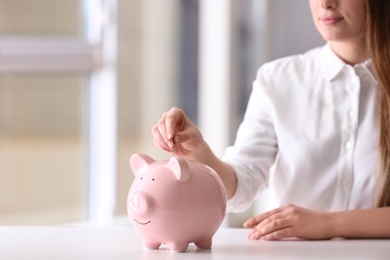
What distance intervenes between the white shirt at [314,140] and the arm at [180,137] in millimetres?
170

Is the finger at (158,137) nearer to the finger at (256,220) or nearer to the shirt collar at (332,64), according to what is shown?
the finger at (256,220)

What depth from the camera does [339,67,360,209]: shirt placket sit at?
1.73m

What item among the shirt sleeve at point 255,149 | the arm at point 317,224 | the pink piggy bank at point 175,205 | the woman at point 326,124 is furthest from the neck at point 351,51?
the pink piggy bank at point 175,205

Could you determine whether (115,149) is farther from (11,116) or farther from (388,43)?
(388,43)

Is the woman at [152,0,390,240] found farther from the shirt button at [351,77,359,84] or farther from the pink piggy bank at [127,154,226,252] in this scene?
the pink piggy bank at [127,154,226,252]

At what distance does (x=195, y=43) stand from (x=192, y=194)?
3.22 meters

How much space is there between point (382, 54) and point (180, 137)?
48 centimetres

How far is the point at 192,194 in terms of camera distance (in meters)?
1.23

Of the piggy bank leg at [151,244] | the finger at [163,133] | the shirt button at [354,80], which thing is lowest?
the piggy bank leg at [151,244]

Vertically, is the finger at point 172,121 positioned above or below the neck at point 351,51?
below

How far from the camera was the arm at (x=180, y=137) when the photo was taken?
139 cm

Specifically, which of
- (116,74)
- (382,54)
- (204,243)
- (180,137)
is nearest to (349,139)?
(382,54)

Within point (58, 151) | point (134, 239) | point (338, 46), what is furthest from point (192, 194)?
point (58, 151)

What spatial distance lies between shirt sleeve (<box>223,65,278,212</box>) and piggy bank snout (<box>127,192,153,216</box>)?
474mm
